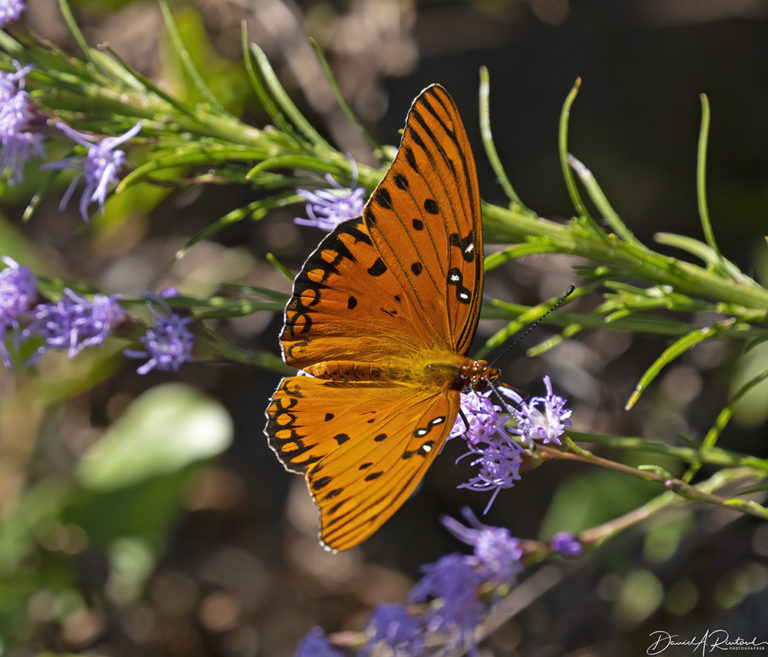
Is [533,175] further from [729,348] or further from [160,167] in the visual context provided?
[160,167]

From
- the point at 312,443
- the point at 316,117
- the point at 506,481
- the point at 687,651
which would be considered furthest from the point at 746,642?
the point at 316,117

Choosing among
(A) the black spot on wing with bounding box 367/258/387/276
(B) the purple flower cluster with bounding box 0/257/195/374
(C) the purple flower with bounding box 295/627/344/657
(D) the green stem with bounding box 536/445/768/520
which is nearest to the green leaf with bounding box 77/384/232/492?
(C) the purple flower with bounding box 295/627/344/657

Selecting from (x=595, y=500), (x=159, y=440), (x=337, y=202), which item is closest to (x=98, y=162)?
(x=337, y=202)

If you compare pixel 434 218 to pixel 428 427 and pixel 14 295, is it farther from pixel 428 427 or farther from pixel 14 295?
pixel 14 295

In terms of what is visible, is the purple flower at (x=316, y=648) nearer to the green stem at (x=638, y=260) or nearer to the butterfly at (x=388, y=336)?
the butterfly at (x=388, y=336)

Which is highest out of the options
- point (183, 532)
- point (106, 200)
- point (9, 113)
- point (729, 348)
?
point (9, 113)

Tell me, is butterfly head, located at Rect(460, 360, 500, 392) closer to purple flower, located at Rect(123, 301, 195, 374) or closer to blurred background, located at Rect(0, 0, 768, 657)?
purple flower, located at Rect(123, 301, 195, 374)
